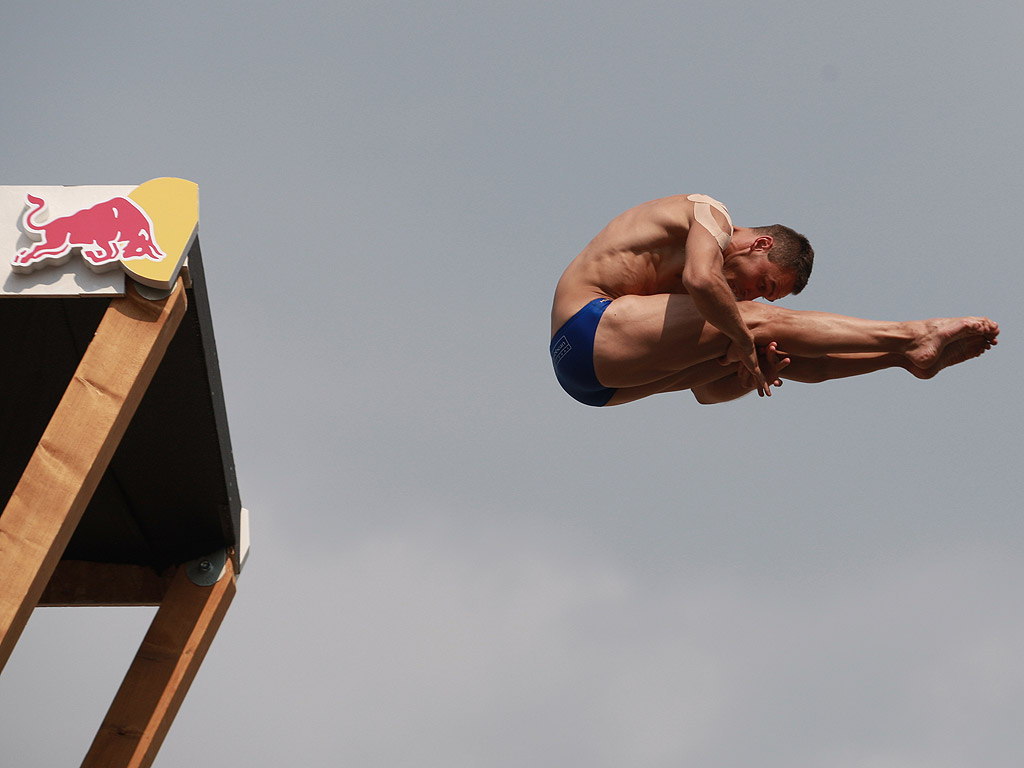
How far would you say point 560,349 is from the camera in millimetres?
6160

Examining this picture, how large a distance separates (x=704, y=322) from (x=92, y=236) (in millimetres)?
2625

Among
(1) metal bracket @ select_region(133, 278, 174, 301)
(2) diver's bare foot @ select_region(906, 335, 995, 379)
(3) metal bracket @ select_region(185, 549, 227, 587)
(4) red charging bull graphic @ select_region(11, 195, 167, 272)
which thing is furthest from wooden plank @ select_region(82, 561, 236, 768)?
(2) diver's bare foot @ select_region(906, 335, 995, 379)

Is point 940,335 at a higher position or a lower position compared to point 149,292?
higher

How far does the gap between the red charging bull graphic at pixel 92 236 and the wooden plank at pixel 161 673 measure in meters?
2.23

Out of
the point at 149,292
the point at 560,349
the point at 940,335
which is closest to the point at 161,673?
the point at 149,292

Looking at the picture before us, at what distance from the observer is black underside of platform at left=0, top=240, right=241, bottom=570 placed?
5.63 metres

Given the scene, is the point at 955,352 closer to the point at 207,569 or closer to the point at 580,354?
the point at 580,354

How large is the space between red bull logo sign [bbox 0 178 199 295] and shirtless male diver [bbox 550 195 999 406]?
72.6 inches

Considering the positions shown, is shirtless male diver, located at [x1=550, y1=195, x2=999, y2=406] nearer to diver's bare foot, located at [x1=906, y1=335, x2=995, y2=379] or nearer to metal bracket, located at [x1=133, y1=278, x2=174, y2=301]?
diver's bare foot, located at [x1=906, y1=335, x2=995, y2=379]

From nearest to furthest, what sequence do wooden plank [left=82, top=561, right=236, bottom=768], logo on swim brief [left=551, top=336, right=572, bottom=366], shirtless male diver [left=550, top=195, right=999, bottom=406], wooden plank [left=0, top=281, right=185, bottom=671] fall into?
wooden plank [left=0, top=281, right=185, bottom=671] → shirtless male diver [left=550, top=195, right=999, bottom=406] → logo on swim brief [left=551, top=336, right=572, bottom=366] → wooden plank [left=82, top=561, right=236, bottom=768]

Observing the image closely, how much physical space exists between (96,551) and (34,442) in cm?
111

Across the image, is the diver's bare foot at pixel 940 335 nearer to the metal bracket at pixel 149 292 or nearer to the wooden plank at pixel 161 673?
the metal bracket at pixel 149 292

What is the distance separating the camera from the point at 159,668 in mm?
6609

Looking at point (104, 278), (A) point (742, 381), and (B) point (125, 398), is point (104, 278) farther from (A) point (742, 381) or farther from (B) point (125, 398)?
Result: (A) point (742, 381)
